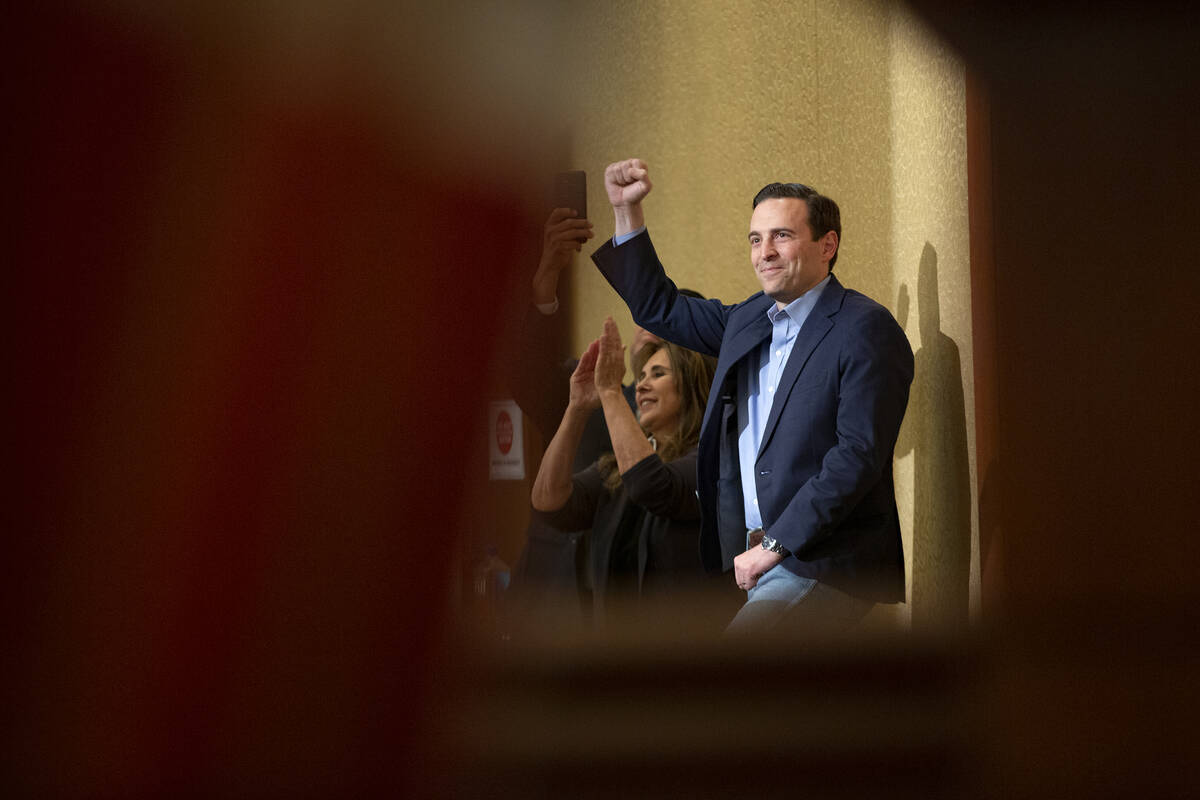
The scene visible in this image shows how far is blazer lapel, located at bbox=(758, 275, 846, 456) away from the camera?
51.2 inches

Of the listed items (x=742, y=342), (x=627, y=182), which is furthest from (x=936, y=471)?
(x=627, y=182)

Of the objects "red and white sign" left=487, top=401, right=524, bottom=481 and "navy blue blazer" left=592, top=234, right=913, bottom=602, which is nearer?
"navy blue blazer" left=592, top=234, right=913, bottom=602

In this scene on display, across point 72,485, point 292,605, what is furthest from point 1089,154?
point 72,485

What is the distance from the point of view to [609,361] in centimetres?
135

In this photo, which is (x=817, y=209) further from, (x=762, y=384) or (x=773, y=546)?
(x=773, y=546)

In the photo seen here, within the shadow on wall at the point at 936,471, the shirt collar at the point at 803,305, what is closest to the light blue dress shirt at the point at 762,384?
the shirt collar at the point at 803,305

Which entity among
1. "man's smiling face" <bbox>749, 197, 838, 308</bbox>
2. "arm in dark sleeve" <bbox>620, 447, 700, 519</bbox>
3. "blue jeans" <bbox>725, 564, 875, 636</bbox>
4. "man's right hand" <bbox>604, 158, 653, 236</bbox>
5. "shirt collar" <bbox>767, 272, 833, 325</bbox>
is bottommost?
"blue jeans" <bbox>725, 564, 875, 636</bbox>

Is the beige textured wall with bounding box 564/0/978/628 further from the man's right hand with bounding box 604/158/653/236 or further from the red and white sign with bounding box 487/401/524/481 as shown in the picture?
the red and white sign with bounding box 487/401/524/481

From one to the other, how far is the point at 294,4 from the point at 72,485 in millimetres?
635

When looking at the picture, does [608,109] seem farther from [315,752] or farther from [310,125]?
[315,752]

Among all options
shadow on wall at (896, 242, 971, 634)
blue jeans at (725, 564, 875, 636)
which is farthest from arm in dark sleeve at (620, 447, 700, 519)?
shadow on wall at (896, 242, 971, 634)

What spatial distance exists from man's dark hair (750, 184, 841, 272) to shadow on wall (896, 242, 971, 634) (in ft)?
0.33

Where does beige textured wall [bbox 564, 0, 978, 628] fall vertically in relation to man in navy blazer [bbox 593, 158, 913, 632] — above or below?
above

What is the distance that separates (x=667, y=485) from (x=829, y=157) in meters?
0.41
